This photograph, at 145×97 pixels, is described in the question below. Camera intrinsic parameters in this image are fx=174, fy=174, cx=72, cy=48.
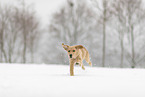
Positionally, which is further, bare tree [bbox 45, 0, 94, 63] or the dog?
bare tree [bbox 45, 0, 94, 63]

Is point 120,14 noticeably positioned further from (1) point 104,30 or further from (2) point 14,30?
(2) point 14,30

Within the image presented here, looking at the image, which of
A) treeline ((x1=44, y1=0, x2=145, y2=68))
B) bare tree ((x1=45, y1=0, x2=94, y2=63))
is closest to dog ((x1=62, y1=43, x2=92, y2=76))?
treeline ((x1=44, y1=0, x2=145, y2=68))

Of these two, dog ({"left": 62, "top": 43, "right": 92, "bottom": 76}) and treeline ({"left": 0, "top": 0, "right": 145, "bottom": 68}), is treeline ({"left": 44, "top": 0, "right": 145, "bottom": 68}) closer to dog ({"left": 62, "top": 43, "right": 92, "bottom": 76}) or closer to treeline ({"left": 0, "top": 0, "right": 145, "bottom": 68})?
treeline ({"left": 0, "top": 0, "right": 145, "bottom": 68})

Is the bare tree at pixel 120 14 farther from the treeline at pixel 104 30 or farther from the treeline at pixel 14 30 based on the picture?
the treeline at pixel 14 30

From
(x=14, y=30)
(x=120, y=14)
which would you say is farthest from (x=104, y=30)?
(x=14, y=30)

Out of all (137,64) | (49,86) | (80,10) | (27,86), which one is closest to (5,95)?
(27,86)

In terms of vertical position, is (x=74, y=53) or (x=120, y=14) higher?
(x=120, y=14)

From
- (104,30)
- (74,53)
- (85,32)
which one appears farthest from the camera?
(85,32)

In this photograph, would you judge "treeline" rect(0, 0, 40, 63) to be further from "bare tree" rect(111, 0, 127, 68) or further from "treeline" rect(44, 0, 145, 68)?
"bare tree" rect(111, 0, 127, 68)

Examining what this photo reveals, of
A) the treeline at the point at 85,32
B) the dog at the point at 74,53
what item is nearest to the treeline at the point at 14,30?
the treeline at the point at 85,32

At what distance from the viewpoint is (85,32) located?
2153 centimetres

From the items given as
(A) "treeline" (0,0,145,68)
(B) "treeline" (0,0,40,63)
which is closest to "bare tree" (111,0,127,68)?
(A) "treeline" (0,0,145,68)

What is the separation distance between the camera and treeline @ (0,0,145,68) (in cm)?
1678

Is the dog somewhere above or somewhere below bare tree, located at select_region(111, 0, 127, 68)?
below
